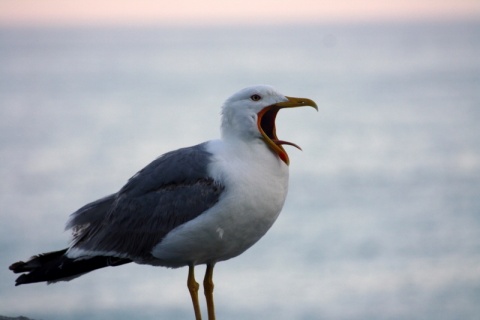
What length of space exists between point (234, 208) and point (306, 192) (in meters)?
24.3

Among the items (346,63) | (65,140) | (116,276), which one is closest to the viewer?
(116,276)

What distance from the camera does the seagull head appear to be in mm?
8797

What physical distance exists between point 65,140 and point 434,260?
25.9m

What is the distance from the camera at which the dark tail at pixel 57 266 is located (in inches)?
359

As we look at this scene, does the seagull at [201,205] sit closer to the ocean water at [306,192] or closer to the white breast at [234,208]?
the white breast at [234,208]

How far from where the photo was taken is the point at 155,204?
8961 millimetres

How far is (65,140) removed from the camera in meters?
47.9

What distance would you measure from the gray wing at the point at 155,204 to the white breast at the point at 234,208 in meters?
0.09

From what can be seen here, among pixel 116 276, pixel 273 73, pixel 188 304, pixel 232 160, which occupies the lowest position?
pixel 232 160

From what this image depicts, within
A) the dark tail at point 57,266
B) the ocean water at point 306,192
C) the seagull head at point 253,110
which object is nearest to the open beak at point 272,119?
the seagull head at point 253,110

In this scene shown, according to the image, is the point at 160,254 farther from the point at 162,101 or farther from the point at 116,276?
the point at 162,101

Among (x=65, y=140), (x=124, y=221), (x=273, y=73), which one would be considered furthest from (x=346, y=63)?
(x=124, y=221)

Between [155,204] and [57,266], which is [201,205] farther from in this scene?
[57,266]

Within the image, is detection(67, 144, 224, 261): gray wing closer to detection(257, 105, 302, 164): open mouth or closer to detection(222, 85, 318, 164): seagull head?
detection(222, 85, 318, 164): seagull head
